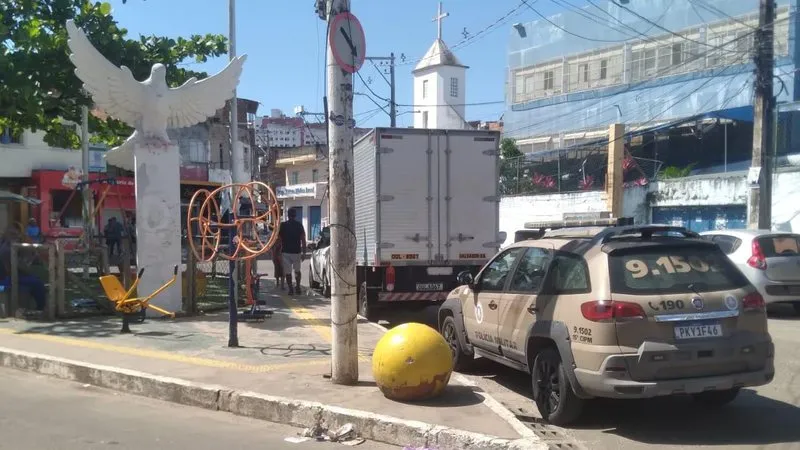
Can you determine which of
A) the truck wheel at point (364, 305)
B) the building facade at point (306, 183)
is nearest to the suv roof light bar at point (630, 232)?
the truck wheel at point (364, 305)

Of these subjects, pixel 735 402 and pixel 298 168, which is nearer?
pixel 735 402

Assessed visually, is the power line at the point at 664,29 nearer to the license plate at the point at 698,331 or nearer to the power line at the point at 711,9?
the power line at the point at 711,9

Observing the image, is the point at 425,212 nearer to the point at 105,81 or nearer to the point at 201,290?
the point at 201,290

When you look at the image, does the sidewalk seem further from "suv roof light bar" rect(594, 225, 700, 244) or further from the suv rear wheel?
the suv rear wheel

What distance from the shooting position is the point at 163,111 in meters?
12.0

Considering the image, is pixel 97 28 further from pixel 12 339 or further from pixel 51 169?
pixel 51 169

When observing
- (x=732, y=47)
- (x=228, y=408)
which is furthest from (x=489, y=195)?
(x=732, y=47)

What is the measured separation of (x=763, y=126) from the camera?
1720cm

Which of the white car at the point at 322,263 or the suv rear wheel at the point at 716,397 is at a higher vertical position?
the white car at the point at 322,263

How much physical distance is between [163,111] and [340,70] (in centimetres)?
618

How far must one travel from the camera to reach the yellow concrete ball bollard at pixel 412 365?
20.9ft

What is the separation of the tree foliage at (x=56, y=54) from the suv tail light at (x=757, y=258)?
12.0 meters

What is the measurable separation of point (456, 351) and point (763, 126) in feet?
42.2

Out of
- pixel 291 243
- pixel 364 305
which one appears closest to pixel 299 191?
pixel 291 243
